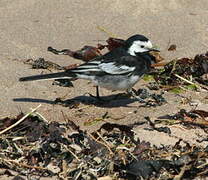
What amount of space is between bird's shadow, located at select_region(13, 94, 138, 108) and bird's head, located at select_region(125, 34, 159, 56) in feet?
2.02

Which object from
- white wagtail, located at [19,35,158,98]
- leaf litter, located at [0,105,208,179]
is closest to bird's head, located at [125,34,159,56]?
white wagtail, located at [19,35,158,98]

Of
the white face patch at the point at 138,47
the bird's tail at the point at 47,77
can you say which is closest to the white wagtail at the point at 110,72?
the bird's tail at the point at 47,77

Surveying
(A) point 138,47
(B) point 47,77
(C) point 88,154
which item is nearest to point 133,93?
(A) point 138,47

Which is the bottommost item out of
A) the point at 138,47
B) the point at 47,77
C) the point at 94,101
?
the point at 94,101

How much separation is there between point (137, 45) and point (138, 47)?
3cm

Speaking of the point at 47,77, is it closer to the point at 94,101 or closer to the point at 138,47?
the point at 94,101

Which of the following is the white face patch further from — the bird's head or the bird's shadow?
the bird's shadow

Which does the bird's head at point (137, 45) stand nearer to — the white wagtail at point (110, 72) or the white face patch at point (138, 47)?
the white face patch at point (138, 47)

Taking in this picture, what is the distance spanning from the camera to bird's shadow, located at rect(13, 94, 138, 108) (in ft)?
23.9

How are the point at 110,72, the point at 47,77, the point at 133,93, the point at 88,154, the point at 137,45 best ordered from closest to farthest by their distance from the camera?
the point at 88,154
the point at 47,77
the point at 110,72
the point at 133,93
the point at 137,45

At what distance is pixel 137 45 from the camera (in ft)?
25.7

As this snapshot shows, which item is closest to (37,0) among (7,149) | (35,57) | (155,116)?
(35,57)

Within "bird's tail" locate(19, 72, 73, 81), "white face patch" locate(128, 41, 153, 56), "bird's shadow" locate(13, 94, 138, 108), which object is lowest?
"bird's shadow" locate(13, 94, 138, 108)

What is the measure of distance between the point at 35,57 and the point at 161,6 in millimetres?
2700
